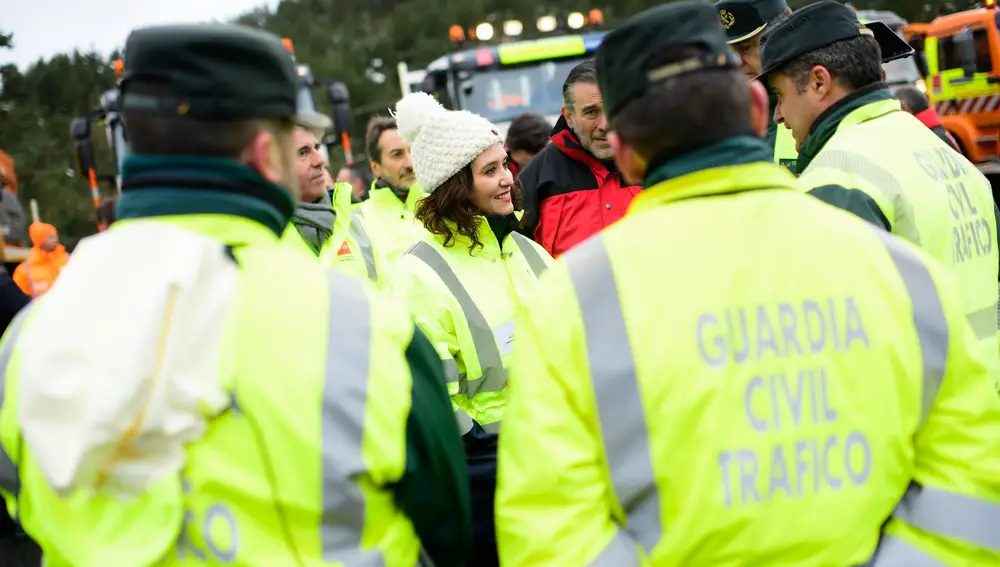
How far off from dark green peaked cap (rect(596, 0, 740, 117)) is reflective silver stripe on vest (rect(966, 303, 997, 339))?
1404 mm

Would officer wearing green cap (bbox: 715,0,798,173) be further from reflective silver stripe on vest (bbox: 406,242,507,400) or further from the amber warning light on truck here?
the amber warning light on truck

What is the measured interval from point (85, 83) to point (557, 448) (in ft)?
99.8

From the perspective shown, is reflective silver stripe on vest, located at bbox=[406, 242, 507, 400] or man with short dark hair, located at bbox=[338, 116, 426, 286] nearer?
reflective silver stripe on vest, located at bbox=[406, 242, 507, 400]

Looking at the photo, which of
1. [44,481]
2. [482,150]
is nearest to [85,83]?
[482,150]

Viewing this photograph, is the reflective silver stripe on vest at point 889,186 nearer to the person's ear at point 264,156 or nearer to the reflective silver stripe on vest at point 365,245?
the person's ear at point 264,156

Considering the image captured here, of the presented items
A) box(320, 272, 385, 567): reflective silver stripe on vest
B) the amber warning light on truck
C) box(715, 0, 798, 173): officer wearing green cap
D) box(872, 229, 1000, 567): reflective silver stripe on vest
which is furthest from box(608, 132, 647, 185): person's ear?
the amber warning light on truck

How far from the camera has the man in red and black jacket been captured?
447cm

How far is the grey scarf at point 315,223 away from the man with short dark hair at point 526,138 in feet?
7.40

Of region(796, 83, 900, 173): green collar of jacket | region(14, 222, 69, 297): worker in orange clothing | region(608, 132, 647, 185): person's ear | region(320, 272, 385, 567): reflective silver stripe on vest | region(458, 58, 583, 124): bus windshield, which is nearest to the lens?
region(320, 272, 385, 567): reflective silver stripe on vest

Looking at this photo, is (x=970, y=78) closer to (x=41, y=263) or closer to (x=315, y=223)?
(x=41, y=263)

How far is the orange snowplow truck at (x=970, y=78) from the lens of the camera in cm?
1417

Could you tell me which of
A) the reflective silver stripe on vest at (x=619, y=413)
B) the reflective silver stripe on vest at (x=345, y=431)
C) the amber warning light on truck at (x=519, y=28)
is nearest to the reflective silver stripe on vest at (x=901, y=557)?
the reflective silver stripe on vest at (x=619, y=413)

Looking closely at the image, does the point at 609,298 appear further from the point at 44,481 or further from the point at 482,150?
the point at 482,150

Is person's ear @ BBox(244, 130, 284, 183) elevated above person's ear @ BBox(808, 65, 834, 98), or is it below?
above
